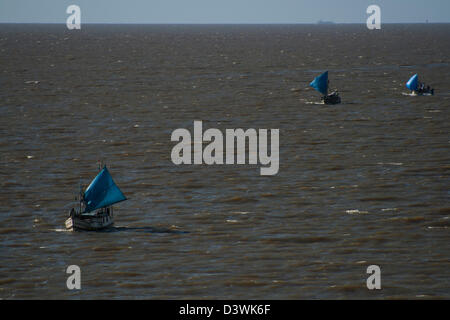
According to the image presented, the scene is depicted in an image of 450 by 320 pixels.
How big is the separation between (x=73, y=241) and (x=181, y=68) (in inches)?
4681

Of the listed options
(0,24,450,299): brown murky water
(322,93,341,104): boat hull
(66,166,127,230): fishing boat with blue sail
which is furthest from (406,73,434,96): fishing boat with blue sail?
(66,166,127,230): fishing boat with blue sail

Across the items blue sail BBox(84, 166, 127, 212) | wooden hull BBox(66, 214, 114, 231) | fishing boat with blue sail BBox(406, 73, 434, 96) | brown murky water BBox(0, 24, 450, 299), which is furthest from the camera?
fishing boat with blue sail BBox(406, 73, 434, 96)

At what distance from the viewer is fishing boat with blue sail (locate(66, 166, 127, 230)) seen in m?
42.7

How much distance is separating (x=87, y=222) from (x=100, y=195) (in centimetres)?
168

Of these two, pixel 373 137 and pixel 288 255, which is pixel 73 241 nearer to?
pixel 288 255

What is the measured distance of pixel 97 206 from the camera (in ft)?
142

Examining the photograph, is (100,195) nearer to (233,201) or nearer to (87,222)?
(87,222)

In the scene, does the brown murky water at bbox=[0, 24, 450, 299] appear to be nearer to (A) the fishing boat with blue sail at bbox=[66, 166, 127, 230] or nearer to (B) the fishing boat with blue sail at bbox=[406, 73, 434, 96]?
(A) the fishing boat with blue sail at bbox=[66, 166, 127, 230]

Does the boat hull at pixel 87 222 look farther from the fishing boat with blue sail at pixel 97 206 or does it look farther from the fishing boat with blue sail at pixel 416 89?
the fishing boat with blue sail at pixel 416 89

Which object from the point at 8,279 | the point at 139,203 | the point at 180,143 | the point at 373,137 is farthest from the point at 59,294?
the point at 373,137

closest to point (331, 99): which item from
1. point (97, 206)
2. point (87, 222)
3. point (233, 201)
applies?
point (233, 201)

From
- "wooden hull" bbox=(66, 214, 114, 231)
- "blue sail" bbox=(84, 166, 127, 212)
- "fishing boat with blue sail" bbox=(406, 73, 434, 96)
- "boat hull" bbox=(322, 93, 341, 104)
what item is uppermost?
"fishing boat with blue sail" bbox=(406, 73, 434, 96)

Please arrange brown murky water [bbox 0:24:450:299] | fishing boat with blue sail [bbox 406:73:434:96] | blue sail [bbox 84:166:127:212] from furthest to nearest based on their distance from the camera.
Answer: fishing boat with blue sail [bbox 406:73:434:96] < blue sail [bbox 84:166:127:212] < brown murky water [bbox 0:24:450:299]
